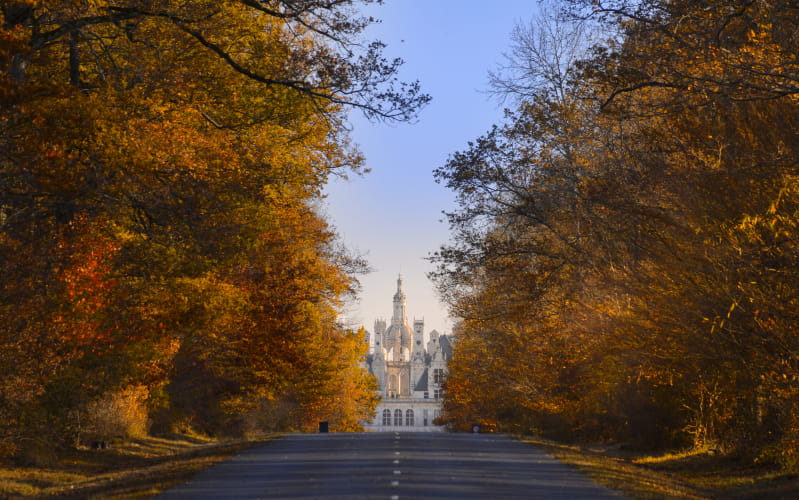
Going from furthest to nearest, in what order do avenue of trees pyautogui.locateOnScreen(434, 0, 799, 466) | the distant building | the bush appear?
the distant building
the bush
avenue of trees pyautogui.locateOnScreen(434, 0, 799, 466)

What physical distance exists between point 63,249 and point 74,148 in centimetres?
307

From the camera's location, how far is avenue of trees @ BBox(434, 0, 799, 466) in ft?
47.2

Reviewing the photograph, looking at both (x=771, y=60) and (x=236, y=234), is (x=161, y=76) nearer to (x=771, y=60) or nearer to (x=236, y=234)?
(x=236, y=234)

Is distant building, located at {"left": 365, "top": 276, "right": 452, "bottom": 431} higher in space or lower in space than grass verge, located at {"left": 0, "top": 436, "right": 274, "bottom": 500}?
higher

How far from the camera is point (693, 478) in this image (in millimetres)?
21391

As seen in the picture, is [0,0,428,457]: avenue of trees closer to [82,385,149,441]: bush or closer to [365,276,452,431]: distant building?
[82,385,149,441]: bush

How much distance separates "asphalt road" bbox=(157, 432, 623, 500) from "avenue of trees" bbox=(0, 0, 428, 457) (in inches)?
156

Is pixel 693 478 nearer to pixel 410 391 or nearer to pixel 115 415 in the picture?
pixel 115 415

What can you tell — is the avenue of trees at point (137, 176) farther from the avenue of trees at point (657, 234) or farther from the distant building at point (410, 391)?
the distant building at point (410, 391)

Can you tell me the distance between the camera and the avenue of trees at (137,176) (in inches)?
615

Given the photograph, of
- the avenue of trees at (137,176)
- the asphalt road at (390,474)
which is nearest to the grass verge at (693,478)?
the asphalt road at (390,474)

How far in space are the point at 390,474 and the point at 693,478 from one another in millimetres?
7829

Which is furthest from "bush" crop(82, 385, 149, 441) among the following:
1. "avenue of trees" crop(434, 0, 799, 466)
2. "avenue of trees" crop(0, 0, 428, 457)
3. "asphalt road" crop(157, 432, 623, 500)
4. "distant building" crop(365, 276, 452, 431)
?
"distant building" crop(365, 276, 452, 431)

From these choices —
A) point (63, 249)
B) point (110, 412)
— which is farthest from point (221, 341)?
point (63, 249)
